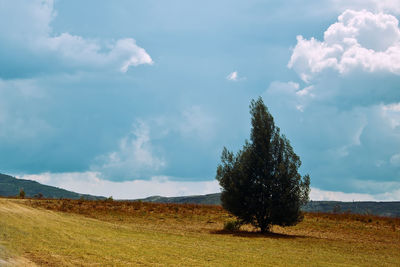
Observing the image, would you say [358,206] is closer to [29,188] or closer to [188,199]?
[188,199]

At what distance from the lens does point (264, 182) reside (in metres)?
30.1

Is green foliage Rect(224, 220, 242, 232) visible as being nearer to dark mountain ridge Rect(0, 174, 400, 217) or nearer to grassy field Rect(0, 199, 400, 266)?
grassy field Rect(0, 199, 400, 266)

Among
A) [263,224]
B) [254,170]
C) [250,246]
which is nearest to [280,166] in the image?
[254,170]

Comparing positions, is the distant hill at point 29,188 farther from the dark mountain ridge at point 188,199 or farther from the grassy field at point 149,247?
the grassy field at point 149,247

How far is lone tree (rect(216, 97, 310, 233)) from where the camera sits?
97.9 feet

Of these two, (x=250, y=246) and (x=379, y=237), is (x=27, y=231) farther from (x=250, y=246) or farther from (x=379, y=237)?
(x=379, y=237)

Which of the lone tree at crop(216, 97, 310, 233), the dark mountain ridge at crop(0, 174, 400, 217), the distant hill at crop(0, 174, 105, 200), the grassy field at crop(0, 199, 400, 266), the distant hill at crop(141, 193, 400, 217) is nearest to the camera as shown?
the grassy field at crop(0, 199, 400, 266)

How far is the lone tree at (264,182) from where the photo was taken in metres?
29.8

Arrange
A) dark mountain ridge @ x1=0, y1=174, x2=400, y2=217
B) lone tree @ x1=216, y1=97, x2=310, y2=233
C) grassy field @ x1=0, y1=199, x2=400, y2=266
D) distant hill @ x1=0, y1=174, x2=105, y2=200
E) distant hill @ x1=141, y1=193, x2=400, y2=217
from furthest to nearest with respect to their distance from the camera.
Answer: distant hill @ x1=0, y1=174, x2=105, y2=200 < dark mountain ridge @ x1=0, y1=174, x2=400, y2=217 < distant hill @ x1=141, y1=193, x2=400, y2=217 < lone tree @ x1=216, y1=97, x2=310, y2=233 < grassy field @ x1=0, y1=199, x2=400, y2=266

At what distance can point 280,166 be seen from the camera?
97.7ft

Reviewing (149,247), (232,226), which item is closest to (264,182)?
(232,226)

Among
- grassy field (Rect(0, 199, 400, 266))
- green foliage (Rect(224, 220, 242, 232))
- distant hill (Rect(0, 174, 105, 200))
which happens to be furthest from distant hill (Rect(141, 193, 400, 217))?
grassy field (Rect(0, 199, 400, 266))

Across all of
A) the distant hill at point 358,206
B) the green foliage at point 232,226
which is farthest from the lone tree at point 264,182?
the distant hill at point 358,206

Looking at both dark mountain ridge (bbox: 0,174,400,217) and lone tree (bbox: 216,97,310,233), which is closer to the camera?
lone tree (bbox: 216,97,310,233)
